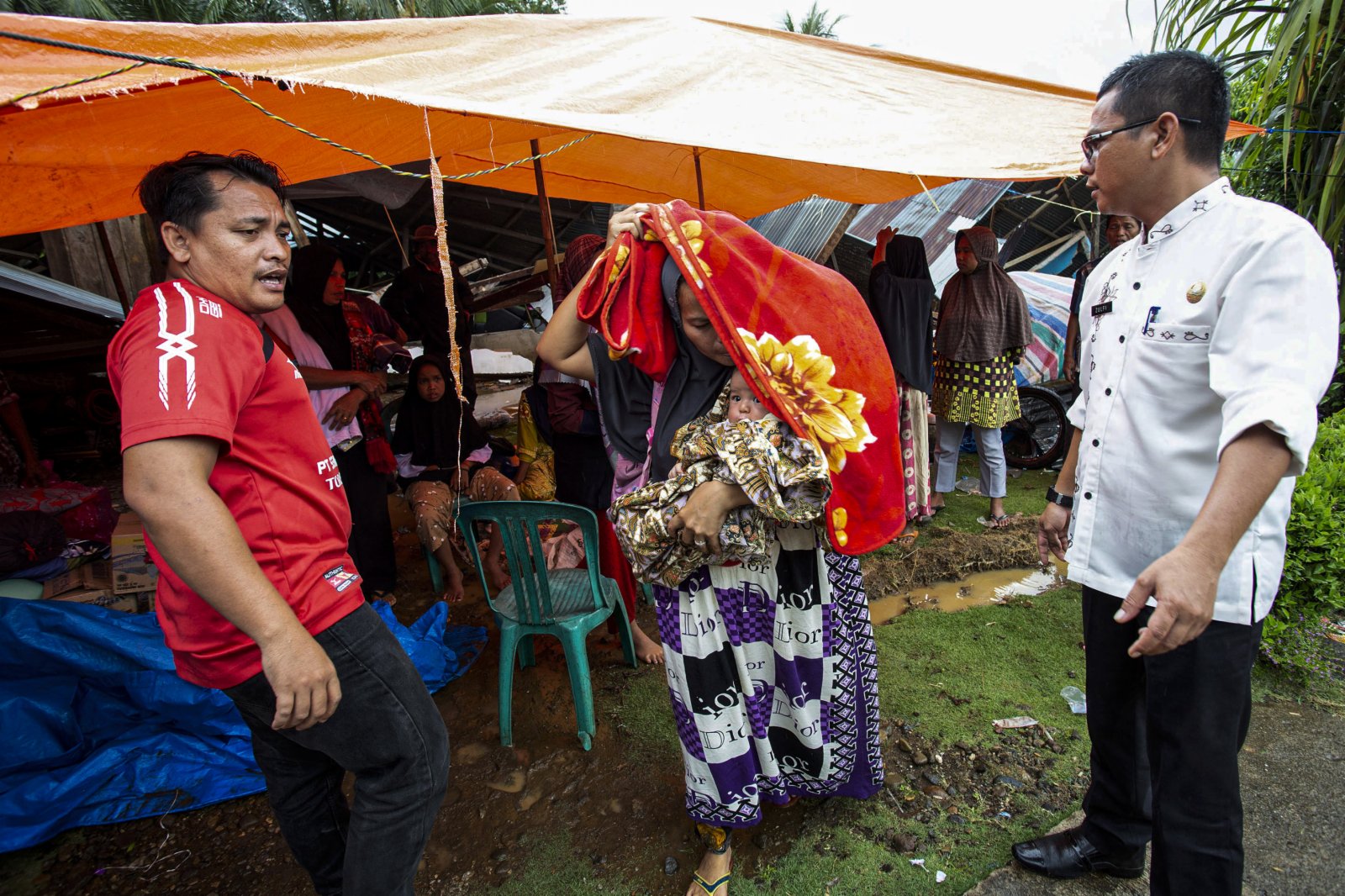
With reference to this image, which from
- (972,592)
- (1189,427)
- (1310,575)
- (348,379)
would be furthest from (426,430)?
(1310,575)

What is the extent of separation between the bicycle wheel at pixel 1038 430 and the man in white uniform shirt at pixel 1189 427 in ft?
15.8

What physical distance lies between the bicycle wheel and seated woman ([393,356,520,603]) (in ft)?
15.5

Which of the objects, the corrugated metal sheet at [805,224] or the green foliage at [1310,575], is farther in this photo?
the corrugated metal sheet at [805,224]

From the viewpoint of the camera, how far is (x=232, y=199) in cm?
138

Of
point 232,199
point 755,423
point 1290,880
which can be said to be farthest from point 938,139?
point 1290,880

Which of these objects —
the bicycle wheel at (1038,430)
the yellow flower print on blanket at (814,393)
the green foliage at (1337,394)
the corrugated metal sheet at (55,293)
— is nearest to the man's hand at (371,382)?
the yellow flower print on blanket at (814,393)

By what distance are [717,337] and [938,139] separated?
155cm

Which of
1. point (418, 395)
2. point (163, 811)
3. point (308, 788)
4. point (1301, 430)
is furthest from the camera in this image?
point (418, 395)

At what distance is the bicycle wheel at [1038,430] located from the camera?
6.02m

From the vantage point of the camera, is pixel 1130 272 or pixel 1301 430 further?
pixel 1130 272

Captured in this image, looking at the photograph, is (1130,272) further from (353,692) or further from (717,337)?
(353,692)

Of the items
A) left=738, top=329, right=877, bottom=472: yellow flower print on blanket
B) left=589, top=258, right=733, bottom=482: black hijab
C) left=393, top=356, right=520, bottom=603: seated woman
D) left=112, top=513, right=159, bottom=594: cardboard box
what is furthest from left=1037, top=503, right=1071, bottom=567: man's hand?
left=112, top=513, right=159, bottom=594: cardboard box

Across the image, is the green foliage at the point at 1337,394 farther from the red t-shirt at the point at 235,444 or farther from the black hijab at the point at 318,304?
the black hijab at the point at 318,304

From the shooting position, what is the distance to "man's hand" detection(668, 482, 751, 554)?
162cm
